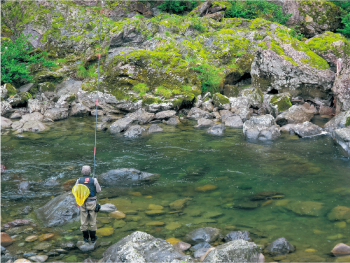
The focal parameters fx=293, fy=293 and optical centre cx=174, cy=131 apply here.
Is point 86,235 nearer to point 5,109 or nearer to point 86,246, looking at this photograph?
point 86,246

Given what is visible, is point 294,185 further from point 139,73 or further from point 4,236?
point 139,73

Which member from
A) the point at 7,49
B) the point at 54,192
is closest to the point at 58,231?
the point at 54,192

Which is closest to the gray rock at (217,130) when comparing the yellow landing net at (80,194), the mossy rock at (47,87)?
the yellow landing net at (80,194)

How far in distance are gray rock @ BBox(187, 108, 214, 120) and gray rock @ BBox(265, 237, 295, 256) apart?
421 inches

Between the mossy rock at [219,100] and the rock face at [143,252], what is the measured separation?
12.3 metres

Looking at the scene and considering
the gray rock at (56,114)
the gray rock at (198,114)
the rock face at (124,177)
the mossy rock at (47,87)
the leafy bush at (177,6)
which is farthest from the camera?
the leafy bush at (177,6)

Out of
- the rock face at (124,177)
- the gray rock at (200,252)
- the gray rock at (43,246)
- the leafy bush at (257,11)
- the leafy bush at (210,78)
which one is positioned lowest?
the rock face at (124,177)

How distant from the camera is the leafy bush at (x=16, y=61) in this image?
59.3ft

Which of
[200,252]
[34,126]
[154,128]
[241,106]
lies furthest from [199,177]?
[34,126]

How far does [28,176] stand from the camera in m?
8.64

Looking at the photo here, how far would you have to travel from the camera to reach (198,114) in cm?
1587

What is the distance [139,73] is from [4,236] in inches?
531

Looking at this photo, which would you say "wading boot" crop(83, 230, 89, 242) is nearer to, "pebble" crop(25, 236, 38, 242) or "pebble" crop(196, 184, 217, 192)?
"pebble" crop(25, 236, 38, 242)

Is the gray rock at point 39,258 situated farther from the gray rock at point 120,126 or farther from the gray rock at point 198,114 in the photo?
the gray rock at point 198,114
